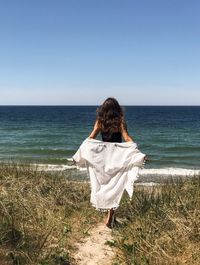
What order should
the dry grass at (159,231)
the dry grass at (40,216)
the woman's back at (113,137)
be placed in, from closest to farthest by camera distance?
1. the dry grass at (159,231)
2. the dry grass at (40,216)
3. the woman's back at (113,137)

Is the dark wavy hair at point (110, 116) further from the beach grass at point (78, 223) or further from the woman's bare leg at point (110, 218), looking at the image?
the beach grass at point (78, 223)

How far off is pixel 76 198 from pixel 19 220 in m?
2.41

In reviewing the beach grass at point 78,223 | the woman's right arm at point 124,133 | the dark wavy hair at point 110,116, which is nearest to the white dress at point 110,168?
the woman's right arm at point 124,133

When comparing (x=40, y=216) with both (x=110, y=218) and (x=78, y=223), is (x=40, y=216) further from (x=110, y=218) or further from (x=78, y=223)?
(x=110, y=218)

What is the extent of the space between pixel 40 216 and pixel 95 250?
1057mm

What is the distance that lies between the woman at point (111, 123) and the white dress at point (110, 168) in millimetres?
149

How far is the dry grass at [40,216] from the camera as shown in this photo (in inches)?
208

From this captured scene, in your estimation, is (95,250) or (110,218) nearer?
(95,250)

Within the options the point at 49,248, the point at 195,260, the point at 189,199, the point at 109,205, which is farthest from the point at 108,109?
the point at 195,260

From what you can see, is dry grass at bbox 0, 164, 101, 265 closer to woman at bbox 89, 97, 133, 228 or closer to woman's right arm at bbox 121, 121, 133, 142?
woman at bbox 89, 97, 133, 228

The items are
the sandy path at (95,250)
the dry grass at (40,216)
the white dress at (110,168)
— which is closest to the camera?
the dry grass at (40,216)

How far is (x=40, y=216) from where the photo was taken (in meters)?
6.58

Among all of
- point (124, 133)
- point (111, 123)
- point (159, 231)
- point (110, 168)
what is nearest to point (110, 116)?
point (111, 123)

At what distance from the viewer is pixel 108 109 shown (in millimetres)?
7164
